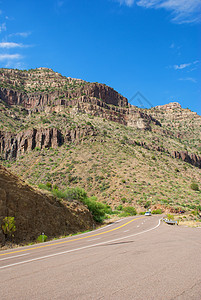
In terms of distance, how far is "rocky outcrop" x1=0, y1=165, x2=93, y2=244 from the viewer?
14.9 metres

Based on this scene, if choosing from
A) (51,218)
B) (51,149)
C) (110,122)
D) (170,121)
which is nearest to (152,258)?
(51,218)

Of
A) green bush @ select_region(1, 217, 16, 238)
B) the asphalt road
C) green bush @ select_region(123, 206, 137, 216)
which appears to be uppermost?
the asphalt road

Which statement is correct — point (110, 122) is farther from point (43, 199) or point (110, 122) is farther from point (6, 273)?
point (6, 273)

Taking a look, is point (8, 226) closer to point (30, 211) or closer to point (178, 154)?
point (30, 211)

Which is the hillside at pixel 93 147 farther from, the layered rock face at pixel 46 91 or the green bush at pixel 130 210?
the green bush at pixel 130 210

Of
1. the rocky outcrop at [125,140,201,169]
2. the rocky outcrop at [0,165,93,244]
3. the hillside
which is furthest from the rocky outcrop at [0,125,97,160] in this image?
the rocky outcrop at [0,165,93,244]

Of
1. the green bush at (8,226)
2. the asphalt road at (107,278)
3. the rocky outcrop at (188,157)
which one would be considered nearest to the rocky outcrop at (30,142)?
the rocky outcrop at (188,157)

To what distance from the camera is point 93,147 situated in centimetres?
6881

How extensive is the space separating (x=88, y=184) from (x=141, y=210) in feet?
48.2

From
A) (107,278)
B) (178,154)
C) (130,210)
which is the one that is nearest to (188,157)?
(178,154)

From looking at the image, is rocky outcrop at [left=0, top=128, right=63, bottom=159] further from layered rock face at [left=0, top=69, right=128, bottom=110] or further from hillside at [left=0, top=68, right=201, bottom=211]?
layered rock face at [left=0, top=69, right=128, bottom=110]

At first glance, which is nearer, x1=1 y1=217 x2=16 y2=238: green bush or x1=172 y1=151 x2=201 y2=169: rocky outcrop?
x1=1 y1=217 x2=16 y2=238: green bush

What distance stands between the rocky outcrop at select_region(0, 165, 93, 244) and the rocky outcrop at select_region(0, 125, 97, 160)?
178 feet

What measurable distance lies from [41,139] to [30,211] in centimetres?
6245
